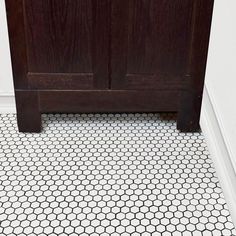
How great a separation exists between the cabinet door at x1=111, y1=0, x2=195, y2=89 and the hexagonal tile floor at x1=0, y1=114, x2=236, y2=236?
0.61ft

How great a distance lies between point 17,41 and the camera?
148 cm

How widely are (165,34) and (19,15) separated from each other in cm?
45

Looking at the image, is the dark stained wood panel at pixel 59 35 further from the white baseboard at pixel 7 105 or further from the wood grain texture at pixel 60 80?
the white baseboard at pixel 7 105

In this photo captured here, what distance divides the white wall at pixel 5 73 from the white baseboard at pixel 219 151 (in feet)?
2.28

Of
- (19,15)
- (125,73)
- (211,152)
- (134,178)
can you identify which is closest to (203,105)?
(211,152)

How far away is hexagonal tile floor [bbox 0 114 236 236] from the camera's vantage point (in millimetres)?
1254

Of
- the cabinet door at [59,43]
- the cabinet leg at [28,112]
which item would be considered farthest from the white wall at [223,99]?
the cabinet leg at [28,112]

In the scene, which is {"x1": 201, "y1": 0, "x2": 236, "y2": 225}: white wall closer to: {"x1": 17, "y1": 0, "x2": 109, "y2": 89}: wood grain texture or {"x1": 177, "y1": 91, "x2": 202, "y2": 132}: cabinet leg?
{"x1": 177, "y1": 91, "x2": 202, "y2": 132}: cabinet leg

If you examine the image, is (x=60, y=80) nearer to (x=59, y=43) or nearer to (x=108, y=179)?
(x=59, y=43)

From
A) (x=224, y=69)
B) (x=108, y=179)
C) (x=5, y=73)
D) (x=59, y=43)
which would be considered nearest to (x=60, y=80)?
(x=59, y=43)

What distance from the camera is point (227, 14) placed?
137 cm

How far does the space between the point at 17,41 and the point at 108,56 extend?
0.94 feet

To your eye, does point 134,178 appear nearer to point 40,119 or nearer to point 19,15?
point 40,119

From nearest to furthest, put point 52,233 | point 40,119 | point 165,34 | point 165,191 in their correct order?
point 52,233 → point 165,191 → point 165,34 → point 40,119
